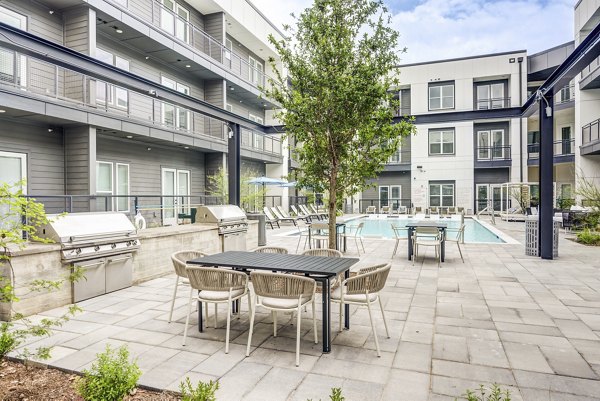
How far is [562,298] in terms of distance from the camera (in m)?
5.14

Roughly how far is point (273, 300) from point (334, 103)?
312 cm

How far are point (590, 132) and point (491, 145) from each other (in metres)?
6.58

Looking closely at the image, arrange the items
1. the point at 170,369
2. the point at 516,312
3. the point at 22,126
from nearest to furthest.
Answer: the point at 170,369, the point at 516,312, the point at 22,126

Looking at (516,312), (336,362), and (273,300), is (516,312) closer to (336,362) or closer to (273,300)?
(336,362)

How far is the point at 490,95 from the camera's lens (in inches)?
930

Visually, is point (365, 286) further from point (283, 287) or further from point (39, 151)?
point (39, 151)

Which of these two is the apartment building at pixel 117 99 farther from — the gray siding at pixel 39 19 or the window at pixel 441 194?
the window at pixel 441 194

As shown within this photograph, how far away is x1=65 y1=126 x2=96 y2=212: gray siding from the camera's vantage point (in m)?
10.0

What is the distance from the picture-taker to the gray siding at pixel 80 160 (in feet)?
32.8

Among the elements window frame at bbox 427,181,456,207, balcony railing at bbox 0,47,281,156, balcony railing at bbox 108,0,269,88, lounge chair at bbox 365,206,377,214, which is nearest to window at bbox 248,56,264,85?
balcony railing at bbox 108,0,269,88

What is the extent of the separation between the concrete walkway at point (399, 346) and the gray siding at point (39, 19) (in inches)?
315

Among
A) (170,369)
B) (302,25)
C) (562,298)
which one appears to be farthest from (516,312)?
(302,25)

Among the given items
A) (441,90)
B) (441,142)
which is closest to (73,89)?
(441,142)

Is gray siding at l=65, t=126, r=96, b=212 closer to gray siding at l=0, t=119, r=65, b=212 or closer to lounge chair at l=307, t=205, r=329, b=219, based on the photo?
gray siding at l=0, t=119, r=65, b=212
